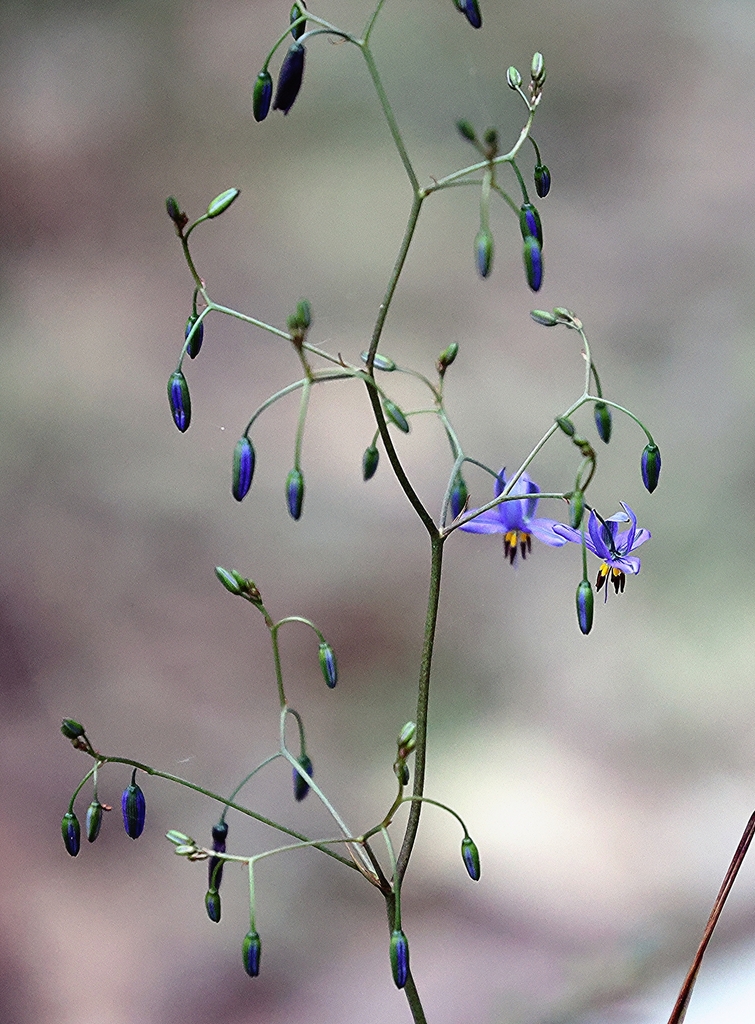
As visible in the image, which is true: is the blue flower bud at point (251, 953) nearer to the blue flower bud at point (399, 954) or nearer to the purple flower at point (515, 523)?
the blue flower bud at point (399, 954)

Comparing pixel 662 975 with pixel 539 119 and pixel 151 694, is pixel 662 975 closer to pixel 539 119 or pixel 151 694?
pixel 151 694

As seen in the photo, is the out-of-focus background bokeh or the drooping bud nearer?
the drooping bud

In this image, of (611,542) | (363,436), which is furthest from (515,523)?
(363,436)

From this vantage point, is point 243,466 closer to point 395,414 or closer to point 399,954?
point 395,414

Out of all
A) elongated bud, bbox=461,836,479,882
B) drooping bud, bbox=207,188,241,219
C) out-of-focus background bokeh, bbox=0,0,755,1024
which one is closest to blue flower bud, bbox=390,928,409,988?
elongated bud, bbox=461,836,479,882

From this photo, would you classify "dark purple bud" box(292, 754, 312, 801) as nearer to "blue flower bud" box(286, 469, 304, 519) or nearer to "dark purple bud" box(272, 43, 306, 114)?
"blue flower bud" box(286, 469, 304, 519)

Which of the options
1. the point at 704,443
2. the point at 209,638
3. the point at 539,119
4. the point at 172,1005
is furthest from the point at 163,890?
the point at 539,119
